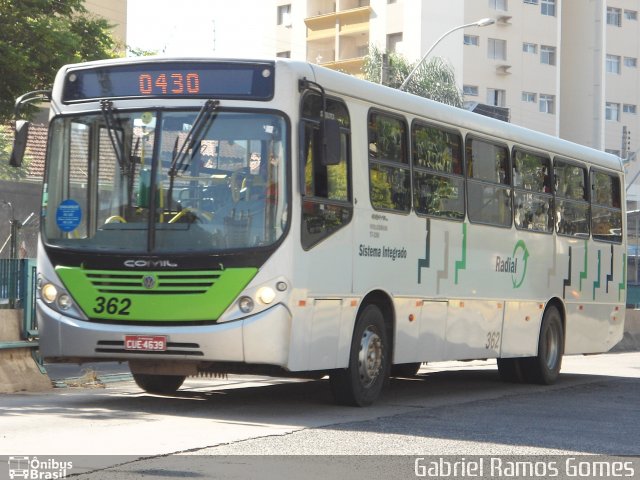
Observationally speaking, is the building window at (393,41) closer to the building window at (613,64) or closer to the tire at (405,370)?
the building window at (613,64)

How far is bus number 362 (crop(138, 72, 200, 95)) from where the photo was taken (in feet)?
41.2

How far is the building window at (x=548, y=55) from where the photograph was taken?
82000 mm

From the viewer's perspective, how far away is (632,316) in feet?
104

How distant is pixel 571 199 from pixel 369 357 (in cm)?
681

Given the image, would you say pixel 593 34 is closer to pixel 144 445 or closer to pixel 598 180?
pixel 598 180

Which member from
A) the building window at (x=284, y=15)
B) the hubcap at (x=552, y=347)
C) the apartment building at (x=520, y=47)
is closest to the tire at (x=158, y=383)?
the hubcap at (x=552, y=347)

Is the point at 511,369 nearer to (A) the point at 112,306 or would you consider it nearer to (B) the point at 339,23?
(A) the point at 112,306

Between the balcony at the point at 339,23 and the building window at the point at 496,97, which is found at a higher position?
the balcony at the point at 339,23

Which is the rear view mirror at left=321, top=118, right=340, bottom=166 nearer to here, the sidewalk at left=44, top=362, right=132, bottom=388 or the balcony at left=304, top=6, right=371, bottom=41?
the sidewalk at left=44, top=362, right=132, bottom=388

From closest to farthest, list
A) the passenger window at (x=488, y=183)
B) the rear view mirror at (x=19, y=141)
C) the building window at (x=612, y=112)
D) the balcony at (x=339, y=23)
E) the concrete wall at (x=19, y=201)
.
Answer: the rear view mirror at (x=19, y=141) → the passenger window at (x=488, y=183) → the concrete wall at (x=19, y=201) → the balcony at (x=339, y=23) → the building window at (x=612, y=112)

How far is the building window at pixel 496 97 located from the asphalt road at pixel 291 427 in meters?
62.7

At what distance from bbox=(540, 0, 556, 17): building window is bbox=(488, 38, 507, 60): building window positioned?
379cm

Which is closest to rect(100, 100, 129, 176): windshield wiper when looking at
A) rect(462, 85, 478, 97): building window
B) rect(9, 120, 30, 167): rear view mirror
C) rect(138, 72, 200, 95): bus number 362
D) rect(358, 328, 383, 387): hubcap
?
rect(138, 72, 200, 95): bus number 362

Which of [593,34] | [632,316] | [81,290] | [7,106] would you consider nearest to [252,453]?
[81,290]
